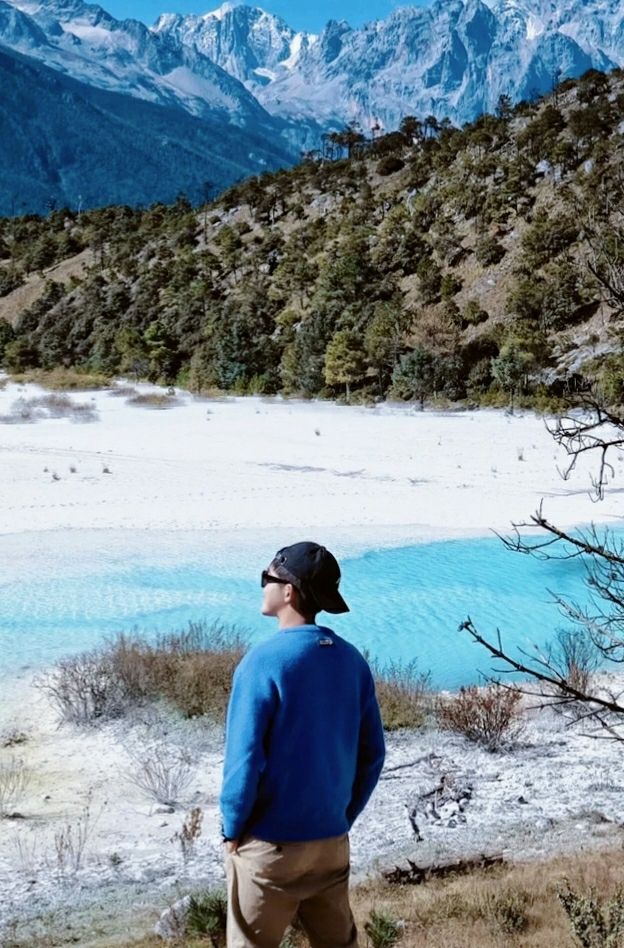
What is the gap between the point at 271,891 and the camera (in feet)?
9.81

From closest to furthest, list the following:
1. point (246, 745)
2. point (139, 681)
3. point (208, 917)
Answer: point (246, 745)
point (208, 917)
point (139, 681)

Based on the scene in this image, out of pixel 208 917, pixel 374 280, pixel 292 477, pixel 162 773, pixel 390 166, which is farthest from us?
pixel 390 166

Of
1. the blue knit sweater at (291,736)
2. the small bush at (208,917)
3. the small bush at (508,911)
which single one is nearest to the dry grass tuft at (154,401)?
the small bush at (208,917)

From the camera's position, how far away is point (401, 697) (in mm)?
9570

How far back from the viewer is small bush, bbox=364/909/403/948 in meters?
4.38

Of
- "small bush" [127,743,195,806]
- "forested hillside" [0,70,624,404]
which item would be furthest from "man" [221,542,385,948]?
"forested hillside" [0,70,624,404]

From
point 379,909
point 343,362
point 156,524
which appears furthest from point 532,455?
point 379,909

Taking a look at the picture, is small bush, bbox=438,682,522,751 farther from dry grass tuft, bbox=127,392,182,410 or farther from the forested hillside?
dry grass tuft, bbox=127,392,182,410

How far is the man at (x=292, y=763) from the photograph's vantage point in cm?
291

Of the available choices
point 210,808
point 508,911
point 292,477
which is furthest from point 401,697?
point 292,477

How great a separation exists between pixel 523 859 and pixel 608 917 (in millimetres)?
1990

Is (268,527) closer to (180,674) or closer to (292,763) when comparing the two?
(180,674)

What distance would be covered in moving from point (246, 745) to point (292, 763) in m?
0.20

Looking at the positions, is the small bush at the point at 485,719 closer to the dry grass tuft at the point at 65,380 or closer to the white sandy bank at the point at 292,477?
the white sandy bank at the point at 292,477
